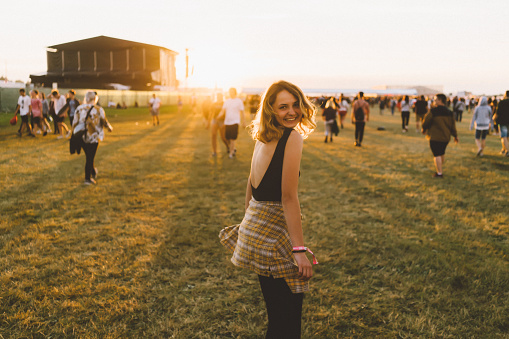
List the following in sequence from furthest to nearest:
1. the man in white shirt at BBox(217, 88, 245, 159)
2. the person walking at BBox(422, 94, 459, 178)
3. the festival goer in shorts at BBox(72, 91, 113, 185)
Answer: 1. the man in white shirt at BBox(217, 88, 245, 159)
2. the person walking at BBox(422, 94, 459, 178)
3. the festival goer in shorts at BBox(72, 91, 113, 185)

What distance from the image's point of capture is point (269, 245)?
2.13m

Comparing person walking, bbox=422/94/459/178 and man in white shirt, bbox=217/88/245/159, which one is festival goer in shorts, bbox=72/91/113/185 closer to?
man in white shirt, bbox=217/88/245/159

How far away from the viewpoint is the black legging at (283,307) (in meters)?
2.19

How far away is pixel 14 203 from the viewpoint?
6.75 metres

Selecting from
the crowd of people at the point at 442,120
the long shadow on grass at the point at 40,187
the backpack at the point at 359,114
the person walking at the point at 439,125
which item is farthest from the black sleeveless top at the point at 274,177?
the backpack at the point at 359,114

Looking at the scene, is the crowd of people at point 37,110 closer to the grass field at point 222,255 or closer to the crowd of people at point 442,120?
the grass field at point 222,255

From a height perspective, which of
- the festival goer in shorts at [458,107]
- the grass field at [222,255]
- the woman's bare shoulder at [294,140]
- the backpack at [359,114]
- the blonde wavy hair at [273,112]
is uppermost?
the festival goer in shorts at [458,107]

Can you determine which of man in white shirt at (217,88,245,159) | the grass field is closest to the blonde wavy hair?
the grass field

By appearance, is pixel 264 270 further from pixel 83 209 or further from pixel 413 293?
pixel 83 209

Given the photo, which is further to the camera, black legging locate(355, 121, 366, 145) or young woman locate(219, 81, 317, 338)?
black legging locate(355, 121, 366, 145)

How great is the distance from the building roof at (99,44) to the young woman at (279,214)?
66530 mm

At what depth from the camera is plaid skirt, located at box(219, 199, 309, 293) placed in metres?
2.12

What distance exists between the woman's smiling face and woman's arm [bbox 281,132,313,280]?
0.37ft

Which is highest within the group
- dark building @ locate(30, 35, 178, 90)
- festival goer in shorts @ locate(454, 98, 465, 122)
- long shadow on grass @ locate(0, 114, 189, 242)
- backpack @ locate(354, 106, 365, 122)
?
dark building @ locate(30, 35, 178, 90)
